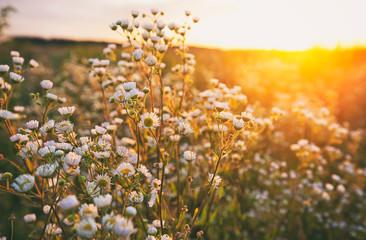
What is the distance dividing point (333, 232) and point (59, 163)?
3720 mm

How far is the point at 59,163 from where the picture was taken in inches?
51.5

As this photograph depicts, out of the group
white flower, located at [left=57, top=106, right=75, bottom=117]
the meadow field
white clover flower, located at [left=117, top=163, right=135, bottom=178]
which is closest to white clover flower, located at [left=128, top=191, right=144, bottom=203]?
the meadow field

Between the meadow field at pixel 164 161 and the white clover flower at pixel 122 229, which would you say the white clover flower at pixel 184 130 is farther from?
the white clover flower at pixel 122 229

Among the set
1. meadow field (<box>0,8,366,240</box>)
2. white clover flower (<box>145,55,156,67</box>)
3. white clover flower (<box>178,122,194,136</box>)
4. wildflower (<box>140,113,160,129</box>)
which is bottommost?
meadow field (<box>0,8,366,240</box>)

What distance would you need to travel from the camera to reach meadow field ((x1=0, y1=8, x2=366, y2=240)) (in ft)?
4.60

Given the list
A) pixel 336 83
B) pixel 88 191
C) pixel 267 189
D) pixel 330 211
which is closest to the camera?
pixel 88 191

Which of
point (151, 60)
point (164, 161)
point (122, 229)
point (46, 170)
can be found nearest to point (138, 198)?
point (164, 161)

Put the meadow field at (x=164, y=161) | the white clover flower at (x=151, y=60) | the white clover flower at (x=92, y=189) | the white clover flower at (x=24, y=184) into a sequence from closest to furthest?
the white clover flower at (x=24, y=184) < the white clover flower at (x=92, y=189) < the meadow field at (x=164, y=161) < the white clover flower at (x=151, y=60)

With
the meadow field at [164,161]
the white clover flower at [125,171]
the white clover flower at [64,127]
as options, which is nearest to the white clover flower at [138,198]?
the meadow field at [164,161]

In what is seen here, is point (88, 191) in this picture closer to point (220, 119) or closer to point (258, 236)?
point (220, 119)

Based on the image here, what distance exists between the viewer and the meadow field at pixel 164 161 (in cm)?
140

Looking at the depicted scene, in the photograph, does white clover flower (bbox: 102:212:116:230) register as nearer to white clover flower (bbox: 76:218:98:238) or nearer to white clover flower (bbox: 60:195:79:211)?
white clover flower (bbox: 76:218:98:238)

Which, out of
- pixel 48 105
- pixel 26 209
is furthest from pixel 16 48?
pixel 48 105

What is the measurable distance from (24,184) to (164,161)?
72 centimetres
